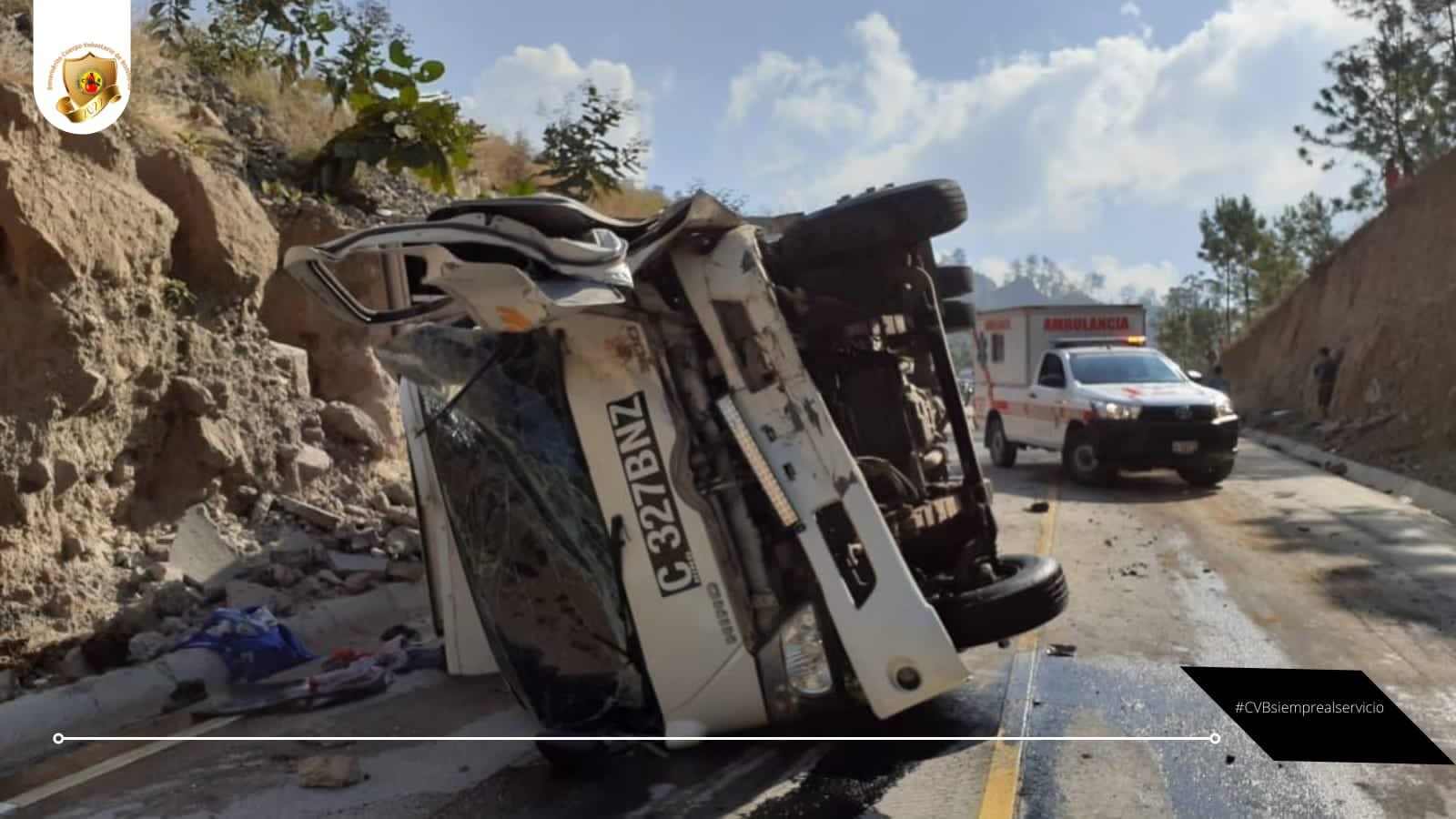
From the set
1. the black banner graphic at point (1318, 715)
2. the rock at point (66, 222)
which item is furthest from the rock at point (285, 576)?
the black banner graphic at point (1318, 715)

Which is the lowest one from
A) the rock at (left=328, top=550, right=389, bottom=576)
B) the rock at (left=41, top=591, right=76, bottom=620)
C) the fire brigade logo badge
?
the rock at (left=328, top=550, right=389, bottom=576)

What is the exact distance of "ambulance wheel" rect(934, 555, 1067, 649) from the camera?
5082 mm

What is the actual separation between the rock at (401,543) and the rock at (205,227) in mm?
2563

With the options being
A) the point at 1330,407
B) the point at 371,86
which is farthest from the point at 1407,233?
the point at 371,86

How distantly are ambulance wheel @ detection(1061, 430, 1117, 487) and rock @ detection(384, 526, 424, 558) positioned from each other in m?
8.61

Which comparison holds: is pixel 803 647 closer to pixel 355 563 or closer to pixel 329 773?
pixel 329 773

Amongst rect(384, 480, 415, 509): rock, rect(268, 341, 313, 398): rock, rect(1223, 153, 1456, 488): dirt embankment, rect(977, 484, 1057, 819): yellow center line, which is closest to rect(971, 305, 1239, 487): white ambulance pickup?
rect(1223, 153, 1456, 488): dirt embankment

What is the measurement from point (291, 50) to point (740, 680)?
41.0 ft

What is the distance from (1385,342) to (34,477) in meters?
24.7

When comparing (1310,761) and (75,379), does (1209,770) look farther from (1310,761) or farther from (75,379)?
(75,379)

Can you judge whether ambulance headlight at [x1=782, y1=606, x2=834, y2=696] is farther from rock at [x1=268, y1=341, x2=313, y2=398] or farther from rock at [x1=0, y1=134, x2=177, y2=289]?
rock at [x1=268, y1=341, x2=313, y2=398]

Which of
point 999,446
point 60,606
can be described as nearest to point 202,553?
point 60,606

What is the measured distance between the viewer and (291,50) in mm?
14789

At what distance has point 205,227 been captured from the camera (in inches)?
406
